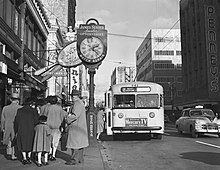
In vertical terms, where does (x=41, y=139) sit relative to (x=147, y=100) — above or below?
below

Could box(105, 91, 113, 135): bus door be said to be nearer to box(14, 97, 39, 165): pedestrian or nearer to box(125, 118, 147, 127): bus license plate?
box(125, 118, 147, 127): bus license plate

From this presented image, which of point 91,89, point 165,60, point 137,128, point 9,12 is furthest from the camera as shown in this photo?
point 165,60

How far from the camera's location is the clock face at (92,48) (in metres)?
12.6

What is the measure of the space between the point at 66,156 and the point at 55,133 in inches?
55.4

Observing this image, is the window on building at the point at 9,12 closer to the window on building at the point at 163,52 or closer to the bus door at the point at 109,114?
the bus door at the point at 109,114

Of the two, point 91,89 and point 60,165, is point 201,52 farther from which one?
point 60,165

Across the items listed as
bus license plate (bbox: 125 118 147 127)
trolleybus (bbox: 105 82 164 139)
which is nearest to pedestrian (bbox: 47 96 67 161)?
trolleybus (bbox: 105 82 164 139)

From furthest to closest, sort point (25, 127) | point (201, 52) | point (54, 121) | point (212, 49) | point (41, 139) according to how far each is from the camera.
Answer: point (201, 52), point (212, 49), point (54, 121), point (25, 127), point (41, 139)

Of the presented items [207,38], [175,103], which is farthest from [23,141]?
[175,103]

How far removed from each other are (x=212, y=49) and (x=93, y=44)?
30.7 meters

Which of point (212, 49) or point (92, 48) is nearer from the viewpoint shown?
point (92, 48)

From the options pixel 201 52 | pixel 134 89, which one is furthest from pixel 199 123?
pixel 201 52

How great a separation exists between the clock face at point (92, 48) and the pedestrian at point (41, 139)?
4814 mm

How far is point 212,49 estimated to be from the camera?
39969 mm
